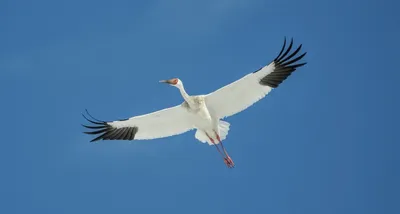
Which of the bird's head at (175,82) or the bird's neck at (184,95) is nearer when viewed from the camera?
the bird's neck at (184,95)

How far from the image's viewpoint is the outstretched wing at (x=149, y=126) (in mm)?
26328

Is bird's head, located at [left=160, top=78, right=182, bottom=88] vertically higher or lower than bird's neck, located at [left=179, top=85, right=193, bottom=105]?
higher

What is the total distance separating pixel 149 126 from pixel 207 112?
5.31ft

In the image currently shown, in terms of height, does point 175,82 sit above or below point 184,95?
above

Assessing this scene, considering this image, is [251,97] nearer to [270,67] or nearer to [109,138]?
[270,67]

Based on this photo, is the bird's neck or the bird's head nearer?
the bird's neck

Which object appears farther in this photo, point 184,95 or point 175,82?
point 175,82

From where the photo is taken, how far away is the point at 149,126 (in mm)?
26719

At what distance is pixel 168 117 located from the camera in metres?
26.5

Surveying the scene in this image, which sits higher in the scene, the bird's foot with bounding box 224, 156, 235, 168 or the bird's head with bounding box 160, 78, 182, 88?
the bird's head with bounding box 160, 78, 182, 88

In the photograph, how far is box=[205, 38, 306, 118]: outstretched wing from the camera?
25859 millimetres

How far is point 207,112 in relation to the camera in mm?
26281

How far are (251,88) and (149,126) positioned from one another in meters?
2.87

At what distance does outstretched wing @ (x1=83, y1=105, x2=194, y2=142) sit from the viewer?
26328 mm
